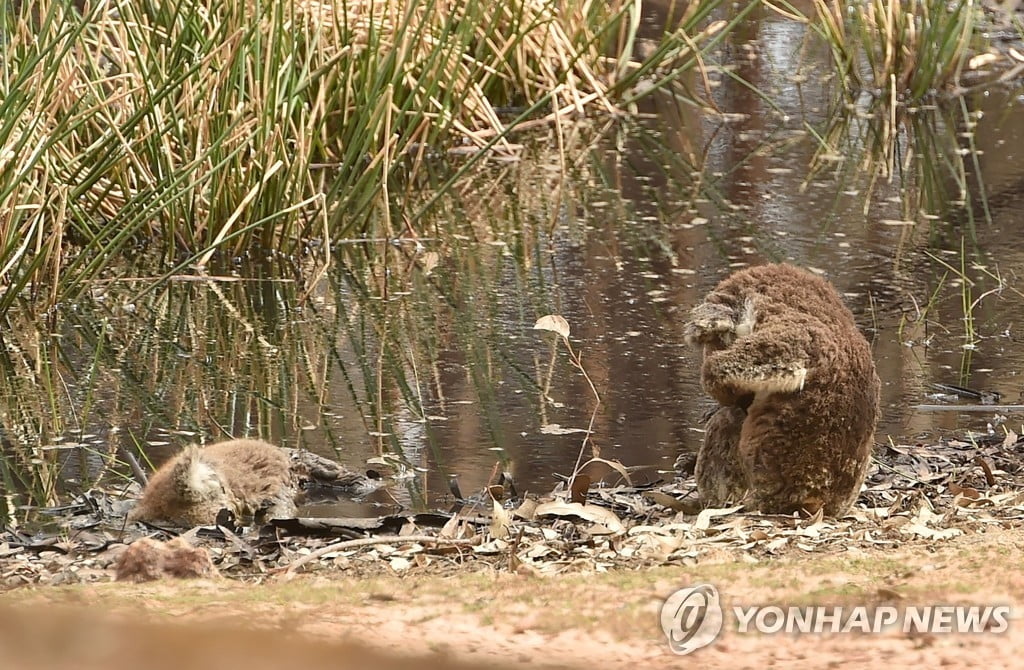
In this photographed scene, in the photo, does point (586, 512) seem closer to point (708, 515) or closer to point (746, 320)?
point (708, 515)

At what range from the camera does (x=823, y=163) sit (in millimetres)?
9250

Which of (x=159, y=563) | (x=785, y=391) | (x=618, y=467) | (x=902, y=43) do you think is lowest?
(x=618, y=467)

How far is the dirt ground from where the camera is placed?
221 centimetres

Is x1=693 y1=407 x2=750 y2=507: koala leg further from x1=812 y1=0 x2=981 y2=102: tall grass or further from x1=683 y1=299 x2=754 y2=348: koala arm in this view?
x1=812 y1=0 x2=981 y2=102: tall grass

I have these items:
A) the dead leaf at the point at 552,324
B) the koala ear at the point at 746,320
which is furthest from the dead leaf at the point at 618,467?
the koala ear at the point at 746,320

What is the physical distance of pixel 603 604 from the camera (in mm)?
2609

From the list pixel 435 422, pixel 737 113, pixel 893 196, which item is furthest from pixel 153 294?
pixel 737 113

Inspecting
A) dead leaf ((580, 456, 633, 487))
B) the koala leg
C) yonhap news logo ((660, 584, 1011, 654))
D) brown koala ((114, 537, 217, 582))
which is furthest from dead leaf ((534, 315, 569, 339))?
yonhap news logo ((660, 584, 1011, 654))

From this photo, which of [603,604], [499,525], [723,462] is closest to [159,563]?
[499,525]

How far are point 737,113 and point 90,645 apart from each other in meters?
10.3

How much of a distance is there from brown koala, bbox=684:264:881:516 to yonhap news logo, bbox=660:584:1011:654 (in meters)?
1.10

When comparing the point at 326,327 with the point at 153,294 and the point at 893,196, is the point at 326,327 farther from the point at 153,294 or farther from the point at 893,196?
the point at 893,196

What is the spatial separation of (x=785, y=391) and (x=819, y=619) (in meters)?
1.20

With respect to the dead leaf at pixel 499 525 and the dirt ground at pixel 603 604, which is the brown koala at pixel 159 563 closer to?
the dirt ground at pixel 603 604
